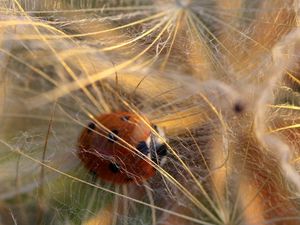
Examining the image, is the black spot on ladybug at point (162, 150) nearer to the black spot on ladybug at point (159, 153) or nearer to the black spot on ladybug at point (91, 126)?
the black spot on ladybug at point (159, 153)

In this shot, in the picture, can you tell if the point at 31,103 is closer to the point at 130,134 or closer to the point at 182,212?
the point at 130,134

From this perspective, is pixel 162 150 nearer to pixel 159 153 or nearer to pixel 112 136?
pixel 159 153

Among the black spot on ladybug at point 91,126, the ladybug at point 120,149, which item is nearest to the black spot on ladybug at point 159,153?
the ladybug at point 120,149

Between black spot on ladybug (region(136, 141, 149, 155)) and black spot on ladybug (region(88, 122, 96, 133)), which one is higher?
black spot on ladybug (region(88, 122, 96, 133))

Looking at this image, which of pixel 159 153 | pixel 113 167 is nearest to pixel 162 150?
pixel 159 153

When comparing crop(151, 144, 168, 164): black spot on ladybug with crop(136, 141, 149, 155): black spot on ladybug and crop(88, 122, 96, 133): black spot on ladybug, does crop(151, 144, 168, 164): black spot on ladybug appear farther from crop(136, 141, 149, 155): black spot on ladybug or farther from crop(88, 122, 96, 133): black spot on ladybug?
crop(88, 122, 96, 133): black spot on ladybug

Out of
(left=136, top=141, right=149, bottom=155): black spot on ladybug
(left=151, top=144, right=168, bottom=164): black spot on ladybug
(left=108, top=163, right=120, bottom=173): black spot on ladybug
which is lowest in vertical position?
(left=108, top=163, right=120, bottom=173): black spot on ladybug

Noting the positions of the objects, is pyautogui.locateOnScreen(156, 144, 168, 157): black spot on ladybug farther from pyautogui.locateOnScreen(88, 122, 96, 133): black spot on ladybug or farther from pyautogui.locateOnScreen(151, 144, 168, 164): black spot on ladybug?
pyautogui.locateOnScreen(88, 122, 96, 133): black spot on ladybug

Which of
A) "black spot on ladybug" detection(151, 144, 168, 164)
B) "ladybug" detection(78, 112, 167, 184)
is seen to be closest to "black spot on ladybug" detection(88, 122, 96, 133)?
"ladybug" detection(78, 112, 167, 184)

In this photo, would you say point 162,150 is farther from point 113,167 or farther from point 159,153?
point 113,167
